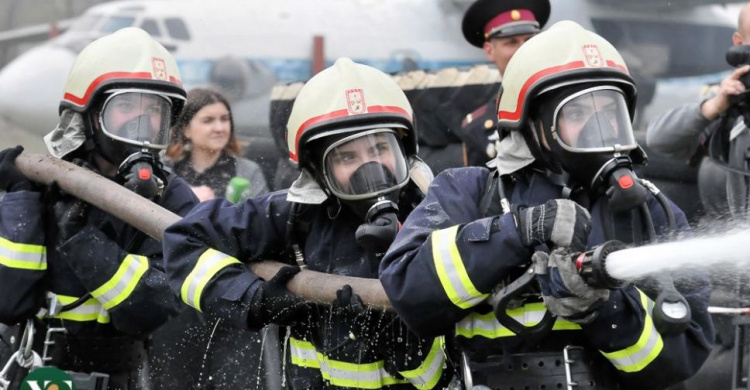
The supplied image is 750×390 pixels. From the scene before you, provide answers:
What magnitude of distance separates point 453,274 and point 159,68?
216 cm

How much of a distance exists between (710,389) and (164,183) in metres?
2.72

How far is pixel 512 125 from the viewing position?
3.93 m

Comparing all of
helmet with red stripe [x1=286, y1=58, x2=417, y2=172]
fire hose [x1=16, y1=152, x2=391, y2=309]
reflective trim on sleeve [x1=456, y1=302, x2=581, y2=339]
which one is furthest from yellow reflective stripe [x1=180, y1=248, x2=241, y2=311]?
reflective trim on sleeve [x1=456, y1=302, x2=581, y2=339]

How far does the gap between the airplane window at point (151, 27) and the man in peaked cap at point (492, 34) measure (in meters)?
7.87

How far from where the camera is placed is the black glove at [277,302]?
14.4 feet

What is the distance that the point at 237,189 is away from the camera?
675 centimetres

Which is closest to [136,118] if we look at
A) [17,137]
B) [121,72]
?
[121,72]

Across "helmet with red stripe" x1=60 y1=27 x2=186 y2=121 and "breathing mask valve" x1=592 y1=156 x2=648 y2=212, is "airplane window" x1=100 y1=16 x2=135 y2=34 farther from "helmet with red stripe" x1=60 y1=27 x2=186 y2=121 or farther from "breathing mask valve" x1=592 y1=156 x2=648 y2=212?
"breathing mask valve" x1=592 y1=156 x2=648 y2=212

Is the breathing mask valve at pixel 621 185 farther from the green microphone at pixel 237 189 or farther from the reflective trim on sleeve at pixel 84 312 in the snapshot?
the green microphone at pixel 237 189

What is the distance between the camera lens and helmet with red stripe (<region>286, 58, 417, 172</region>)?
4.41m

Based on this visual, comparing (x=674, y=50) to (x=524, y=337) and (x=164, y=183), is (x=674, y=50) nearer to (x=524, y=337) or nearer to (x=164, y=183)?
(x=164, y=183)

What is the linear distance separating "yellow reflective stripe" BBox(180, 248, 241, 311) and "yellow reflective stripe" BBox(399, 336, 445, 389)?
0.73 meters

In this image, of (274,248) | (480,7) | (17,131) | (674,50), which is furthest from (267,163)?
(674,50)

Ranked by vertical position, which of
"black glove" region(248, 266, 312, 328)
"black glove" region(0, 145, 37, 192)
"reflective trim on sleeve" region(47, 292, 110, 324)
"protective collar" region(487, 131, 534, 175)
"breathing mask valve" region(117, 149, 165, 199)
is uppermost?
"black glove" region(0, 145, 37, 192)
